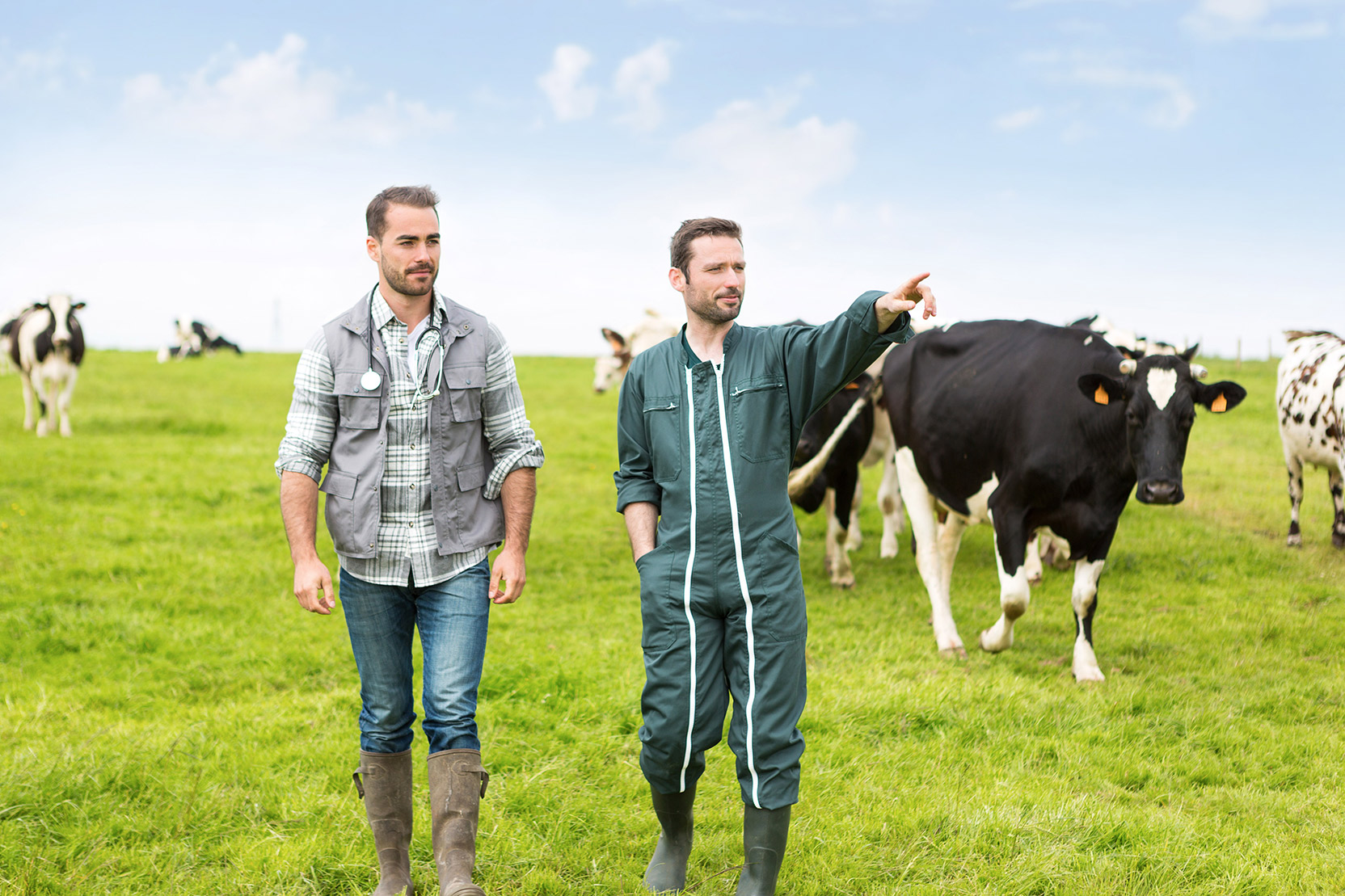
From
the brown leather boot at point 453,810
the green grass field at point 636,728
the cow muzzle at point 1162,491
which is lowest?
the green grass field at point 636,728

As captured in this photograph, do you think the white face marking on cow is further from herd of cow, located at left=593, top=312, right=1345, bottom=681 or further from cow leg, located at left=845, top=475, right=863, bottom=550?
cow leg, located at left=845, top=475, right=863, bottom=550

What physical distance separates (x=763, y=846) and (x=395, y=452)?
1.86 metres

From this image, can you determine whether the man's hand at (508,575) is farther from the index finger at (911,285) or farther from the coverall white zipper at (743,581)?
the index finger at (911,285)

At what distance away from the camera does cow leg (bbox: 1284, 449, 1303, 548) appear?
35.4ft

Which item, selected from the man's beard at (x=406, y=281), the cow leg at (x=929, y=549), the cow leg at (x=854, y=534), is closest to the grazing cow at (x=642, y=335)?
the cow leg at (x=854, y=534)

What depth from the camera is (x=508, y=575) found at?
3.73m

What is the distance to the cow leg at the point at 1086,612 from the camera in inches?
267

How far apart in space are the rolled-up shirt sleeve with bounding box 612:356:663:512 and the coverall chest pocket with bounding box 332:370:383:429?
2.77 ft

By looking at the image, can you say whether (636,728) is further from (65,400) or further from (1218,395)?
(65,400)

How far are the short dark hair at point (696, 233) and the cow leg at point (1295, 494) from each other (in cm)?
943

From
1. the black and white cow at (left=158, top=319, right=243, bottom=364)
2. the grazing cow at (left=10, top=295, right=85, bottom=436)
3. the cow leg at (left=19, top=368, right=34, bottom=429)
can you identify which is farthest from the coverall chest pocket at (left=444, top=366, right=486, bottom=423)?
the black and white cow at (left=158, top=319, right=243, bottom=364)

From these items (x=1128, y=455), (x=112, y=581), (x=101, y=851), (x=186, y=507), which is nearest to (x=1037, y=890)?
(x=1128, y=455)

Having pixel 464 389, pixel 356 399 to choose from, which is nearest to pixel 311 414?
pixel 356 399

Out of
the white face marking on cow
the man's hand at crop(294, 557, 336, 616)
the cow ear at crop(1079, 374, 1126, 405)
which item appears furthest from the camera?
the cow ear at crop(1079, 374, 1126, 405)
